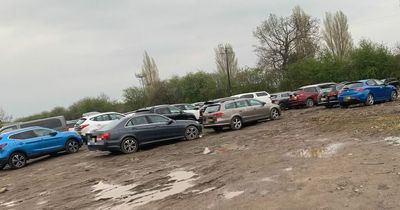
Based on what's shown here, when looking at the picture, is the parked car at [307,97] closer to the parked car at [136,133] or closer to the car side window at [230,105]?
the car side window at [230,105]

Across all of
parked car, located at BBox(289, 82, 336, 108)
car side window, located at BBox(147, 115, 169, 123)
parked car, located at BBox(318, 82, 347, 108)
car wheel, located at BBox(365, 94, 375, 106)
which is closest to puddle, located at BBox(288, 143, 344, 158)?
car side window, located at BBox(147, 115, 169, 123)

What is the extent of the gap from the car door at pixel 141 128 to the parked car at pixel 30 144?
14.4 feet

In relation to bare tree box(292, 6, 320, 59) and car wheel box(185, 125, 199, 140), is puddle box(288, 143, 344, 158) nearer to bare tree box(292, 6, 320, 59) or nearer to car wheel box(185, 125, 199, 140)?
car wheel box(185, 125, 199, 140)

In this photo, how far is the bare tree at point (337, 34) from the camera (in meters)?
64.0

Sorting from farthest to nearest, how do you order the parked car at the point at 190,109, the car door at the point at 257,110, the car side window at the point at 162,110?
the parked car at the point at 190,109
the car side window at the point at 162,110
the car door at the point at 257,110

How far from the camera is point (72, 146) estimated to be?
69.3 feet

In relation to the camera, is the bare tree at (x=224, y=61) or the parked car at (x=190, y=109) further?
the bare tree at (x=224, y=61)

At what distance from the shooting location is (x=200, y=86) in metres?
67.8

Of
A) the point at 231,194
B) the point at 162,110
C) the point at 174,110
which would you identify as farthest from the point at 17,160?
the point at 231,194

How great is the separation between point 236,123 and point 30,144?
9.26 meters

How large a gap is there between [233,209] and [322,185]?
1.78 meters

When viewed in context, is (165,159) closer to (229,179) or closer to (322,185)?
(229,179)

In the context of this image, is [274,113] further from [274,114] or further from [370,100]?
[370,100]

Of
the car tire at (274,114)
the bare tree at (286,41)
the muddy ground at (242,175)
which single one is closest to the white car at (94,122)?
the muddy ground at (242,175)
